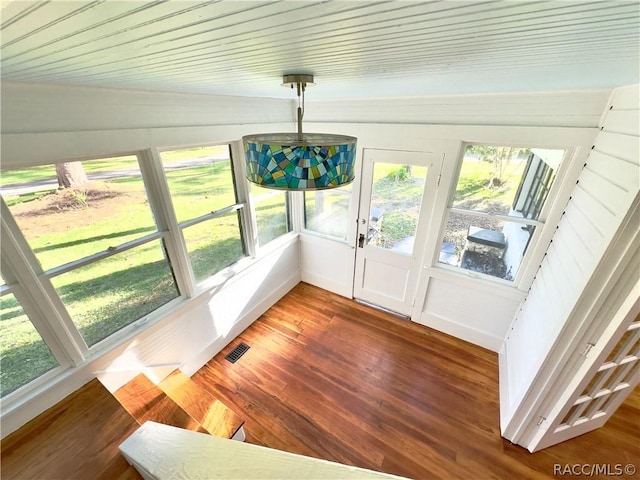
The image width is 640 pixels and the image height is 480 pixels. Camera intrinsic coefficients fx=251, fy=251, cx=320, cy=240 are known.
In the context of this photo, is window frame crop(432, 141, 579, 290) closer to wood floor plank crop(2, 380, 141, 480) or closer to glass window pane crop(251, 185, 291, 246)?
glass window pane crop(251, 185, 291, 246)

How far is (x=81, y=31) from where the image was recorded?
51cm

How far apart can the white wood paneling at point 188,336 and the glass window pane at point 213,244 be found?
0.19 metres

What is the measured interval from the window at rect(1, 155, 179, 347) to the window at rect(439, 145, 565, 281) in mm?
2452

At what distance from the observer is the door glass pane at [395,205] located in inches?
92.2

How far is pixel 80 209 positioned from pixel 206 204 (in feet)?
2.59

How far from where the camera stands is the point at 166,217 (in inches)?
69.8

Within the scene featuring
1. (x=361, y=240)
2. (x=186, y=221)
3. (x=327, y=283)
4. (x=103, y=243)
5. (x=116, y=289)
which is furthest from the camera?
(x=327, y=283)

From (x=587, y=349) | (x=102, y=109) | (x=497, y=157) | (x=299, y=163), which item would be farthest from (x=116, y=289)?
(x=497, y=157)

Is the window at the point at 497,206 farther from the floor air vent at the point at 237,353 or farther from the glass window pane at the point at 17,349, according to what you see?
the glass window pane at the point at 17,349

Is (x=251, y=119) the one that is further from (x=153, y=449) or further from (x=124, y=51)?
(x=153, y=449)

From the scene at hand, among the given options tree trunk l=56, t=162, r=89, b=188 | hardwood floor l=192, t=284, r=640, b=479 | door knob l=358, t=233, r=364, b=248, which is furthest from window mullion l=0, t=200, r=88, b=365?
door knob l=358, t=233, r=364, b=248

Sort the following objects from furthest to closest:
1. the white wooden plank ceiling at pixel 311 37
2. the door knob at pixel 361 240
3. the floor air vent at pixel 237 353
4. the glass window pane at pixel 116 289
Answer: the door knob at pixel 361 240
the floor air vent at pixel 237 353
the glass window pane at pixel 116 289
the white wooden plank ceiling at pixel 311 37

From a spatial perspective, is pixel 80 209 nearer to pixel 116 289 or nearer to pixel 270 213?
pixel 116 289

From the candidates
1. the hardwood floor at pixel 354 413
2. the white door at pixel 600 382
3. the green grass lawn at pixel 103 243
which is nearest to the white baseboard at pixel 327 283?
the hardwood floor at pixel 354 413
